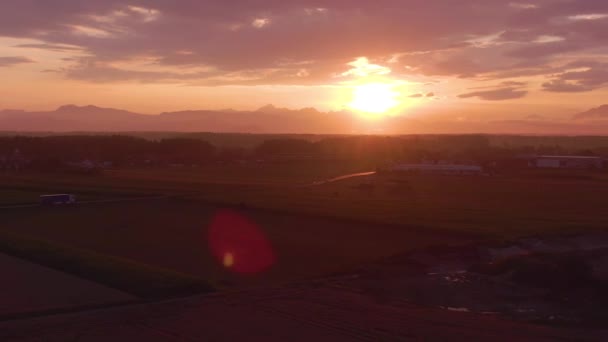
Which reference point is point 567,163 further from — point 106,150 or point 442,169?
point 106,150

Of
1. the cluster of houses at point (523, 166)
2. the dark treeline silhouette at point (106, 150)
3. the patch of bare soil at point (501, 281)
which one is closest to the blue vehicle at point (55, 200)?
the patch of bare soil at point (501, 281)

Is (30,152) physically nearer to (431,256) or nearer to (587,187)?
(587,187)

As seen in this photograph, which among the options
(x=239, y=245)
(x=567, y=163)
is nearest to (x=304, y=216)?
(x=239, y=245)

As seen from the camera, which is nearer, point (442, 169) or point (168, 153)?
point (442, 169)

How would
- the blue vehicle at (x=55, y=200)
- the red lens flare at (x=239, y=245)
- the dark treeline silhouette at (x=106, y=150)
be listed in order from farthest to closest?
the dark treeline silhouette at (x=106, y=150)
the blue vehicle at (x=55, y=200)
the red lens flare at (x=239, y=245)

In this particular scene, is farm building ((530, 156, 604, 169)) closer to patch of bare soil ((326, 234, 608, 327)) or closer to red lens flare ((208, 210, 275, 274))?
red lens flare ((208, 210, 275, 274))

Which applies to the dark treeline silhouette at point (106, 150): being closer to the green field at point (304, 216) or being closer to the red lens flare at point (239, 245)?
the green field at point (304, 216)

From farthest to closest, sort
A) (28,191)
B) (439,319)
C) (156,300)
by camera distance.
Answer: (28,191) < (156,300) < (439,319)

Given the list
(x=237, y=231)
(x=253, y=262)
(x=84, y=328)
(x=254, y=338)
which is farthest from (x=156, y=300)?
(x=237, y=231)
